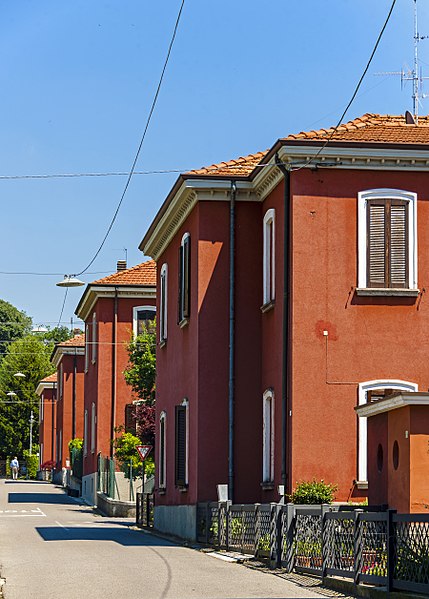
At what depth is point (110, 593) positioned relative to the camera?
15211 mm

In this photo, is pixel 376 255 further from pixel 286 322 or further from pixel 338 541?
pixel 338 541

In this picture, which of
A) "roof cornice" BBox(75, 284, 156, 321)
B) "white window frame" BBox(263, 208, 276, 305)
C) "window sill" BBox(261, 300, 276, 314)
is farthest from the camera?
"roof cornice" BBox(75, 284, 156, 321)

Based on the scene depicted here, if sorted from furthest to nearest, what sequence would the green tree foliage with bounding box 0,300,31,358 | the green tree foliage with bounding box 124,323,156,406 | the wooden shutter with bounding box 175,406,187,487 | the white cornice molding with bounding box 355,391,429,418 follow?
the green tree foliage with bounding box 0,300,31,358
the green tree foliage with bounding box 124,323,156,406
the wooden shutter with bounding box 175,406,187,487
the white cornice molding with bounding box 355,391,429,418

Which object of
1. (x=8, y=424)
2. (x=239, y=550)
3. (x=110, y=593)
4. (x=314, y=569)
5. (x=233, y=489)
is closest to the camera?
(x=110, y=593)

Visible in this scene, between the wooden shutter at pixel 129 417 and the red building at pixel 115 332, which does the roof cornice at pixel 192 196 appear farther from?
the wooden shutter at pixel 129 417

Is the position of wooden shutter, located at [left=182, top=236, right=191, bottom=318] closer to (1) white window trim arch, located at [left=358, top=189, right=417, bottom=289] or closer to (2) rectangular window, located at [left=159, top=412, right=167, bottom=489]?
(1) white window trim arch, located at [left=358, top=189, right=417, bottom=289]

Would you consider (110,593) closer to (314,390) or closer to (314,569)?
(314,569)

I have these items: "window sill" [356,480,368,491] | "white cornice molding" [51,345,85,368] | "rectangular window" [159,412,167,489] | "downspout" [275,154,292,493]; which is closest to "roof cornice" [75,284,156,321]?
"rectangular window" [159,412,167,489]

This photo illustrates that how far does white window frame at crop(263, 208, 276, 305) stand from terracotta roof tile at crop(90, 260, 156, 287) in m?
20.1

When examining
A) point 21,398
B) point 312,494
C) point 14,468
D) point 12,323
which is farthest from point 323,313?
point 12,323

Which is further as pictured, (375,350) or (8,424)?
(8,424)

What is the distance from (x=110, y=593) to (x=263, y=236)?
46.5 feet

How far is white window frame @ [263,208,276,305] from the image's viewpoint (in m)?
27.1

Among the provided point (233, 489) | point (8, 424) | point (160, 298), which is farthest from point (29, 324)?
point (233, 489)
